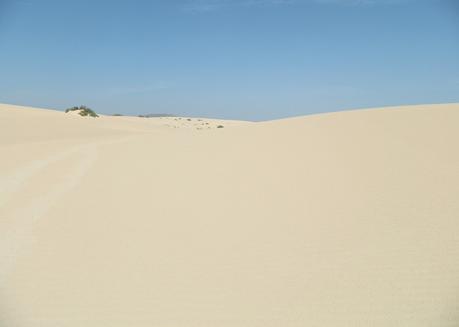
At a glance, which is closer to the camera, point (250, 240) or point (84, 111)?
point (250, 240)

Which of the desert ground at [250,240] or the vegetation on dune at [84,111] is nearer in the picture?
the desert ground at [250,240]

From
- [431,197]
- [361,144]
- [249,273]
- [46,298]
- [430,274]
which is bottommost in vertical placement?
[46,298]

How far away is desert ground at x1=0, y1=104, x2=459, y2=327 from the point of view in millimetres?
2785

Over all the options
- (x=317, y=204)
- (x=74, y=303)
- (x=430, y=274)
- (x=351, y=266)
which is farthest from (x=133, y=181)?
(x=430, y=274)

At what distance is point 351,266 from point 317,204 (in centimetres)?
150

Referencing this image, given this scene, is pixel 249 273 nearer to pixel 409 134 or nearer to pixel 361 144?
pixel 361 144

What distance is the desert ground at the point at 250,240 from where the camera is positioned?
2785mm

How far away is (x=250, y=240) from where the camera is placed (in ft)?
12.9

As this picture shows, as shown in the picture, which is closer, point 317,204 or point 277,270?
point 277,270

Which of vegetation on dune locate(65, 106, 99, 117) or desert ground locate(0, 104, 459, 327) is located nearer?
desert ground locate(0, 104, 459, 327)

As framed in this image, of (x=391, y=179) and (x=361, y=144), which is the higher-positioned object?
(x=361, y=144)

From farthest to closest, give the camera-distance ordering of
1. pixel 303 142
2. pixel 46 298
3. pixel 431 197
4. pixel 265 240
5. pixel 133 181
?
pixel 303 142, pixel 133 181, pixel 431 197, pixel 265 240, pixel 46 298

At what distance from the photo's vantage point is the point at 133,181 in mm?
6586

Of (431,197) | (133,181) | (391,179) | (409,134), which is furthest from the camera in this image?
(409,134)
